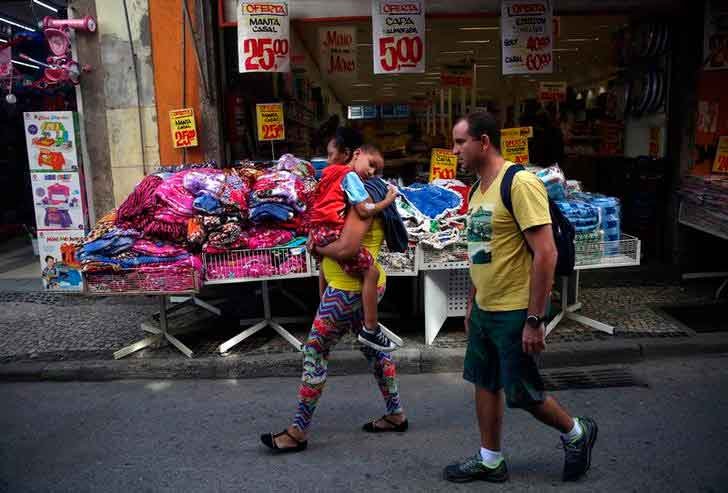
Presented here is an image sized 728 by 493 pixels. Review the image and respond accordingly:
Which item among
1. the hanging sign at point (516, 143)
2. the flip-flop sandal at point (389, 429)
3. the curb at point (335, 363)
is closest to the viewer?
the flip-flop sandal at point (389, 429)

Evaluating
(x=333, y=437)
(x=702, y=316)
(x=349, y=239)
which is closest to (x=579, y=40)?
(x=702, y=316)

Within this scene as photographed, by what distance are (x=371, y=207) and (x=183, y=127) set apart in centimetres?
420

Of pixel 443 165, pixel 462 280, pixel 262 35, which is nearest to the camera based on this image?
pixel 462 280

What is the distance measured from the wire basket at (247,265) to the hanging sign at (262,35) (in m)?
2.30

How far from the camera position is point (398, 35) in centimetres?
677

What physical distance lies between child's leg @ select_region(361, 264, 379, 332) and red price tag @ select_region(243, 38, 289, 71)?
374cm

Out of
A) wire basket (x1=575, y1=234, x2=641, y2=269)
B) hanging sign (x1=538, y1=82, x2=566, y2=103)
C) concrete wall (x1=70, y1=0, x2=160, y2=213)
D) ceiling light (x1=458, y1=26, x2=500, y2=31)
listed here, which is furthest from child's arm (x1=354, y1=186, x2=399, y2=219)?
ceiling light (x1=458, y1=26, x2=500, y2=31)

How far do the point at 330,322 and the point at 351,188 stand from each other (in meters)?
0.80

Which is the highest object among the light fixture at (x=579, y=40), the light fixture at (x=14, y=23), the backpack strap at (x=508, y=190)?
the light fixture at (x=14, y=23)

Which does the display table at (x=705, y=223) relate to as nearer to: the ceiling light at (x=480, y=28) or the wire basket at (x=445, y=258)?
the wire basket at (x=445, y=258)

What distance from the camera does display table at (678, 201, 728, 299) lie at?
263 inches

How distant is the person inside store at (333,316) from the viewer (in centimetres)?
372

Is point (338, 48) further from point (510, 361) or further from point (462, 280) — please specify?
point (510, 361)

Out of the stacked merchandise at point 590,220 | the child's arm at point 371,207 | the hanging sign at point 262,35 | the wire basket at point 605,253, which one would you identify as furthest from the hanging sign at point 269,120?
the child's arm at point 371,207
